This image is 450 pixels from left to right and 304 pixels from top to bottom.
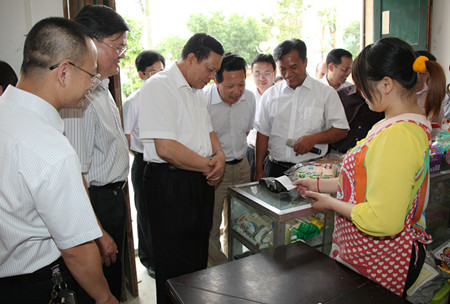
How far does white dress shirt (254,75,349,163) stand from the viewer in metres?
2.43

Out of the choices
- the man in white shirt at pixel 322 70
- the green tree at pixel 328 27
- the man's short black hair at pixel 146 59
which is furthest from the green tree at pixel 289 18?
the man's short black hair at pixel 146 59

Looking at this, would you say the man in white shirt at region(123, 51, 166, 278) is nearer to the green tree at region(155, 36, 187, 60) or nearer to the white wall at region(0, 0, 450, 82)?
the white wall at region(0, 0, 450, 82)

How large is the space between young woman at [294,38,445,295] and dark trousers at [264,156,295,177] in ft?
3.89

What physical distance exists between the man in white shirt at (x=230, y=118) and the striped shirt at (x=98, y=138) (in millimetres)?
1049

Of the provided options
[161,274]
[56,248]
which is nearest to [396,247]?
[56,248]

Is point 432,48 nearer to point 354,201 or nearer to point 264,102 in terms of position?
point 264,102

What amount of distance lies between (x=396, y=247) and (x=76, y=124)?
1.30 metres

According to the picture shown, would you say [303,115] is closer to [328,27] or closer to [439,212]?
[439,212]

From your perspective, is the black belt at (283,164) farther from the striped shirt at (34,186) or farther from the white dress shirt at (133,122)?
the striped shirt at (34,186)

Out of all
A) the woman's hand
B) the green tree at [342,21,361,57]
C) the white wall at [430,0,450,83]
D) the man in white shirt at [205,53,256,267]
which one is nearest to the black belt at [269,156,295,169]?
the man in white shirt at [205,53,256,267]

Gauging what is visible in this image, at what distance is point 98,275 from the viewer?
1.03 m

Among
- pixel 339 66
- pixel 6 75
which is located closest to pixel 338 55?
pixel 339 66

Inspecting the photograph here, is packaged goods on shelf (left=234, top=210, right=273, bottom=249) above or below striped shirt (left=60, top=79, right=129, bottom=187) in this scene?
below

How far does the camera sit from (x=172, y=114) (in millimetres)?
1741
